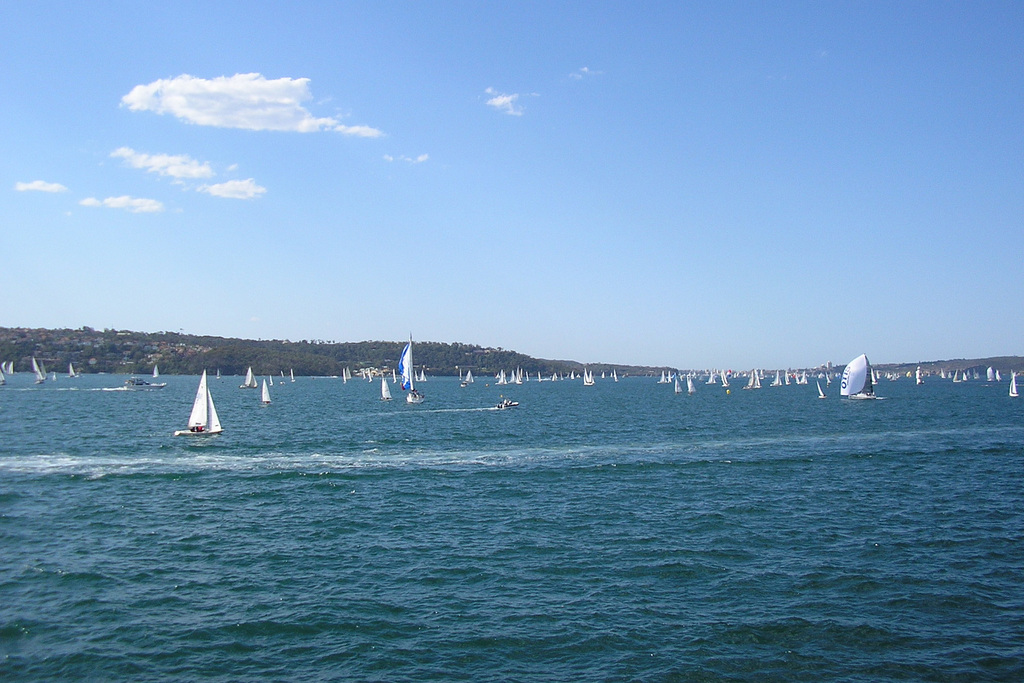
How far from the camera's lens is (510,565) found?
2752 centimetres

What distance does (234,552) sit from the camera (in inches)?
1166

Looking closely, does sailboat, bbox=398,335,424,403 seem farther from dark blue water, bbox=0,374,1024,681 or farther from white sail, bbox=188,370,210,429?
dark blue water, bbox=0,374,1024,681

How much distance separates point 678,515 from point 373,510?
15.3 metres

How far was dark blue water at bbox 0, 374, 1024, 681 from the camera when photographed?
19.6m

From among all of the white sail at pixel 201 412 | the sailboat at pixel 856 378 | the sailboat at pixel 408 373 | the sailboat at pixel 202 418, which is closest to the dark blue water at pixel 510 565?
the sailboat at pixel 202 418

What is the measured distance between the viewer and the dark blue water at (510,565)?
64.4ft

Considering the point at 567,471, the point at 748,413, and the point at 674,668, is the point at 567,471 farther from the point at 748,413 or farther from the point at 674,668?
the point at 748,413

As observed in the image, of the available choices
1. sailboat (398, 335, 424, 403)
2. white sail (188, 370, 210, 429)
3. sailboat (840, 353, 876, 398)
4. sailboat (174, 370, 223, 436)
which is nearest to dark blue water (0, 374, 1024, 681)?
sailboat (174, 370, 223, 436)

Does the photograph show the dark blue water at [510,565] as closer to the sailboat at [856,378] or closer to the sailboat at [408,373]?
the sailboat at [408,373]

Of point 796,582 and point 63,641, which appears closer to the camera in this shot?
point 63,641

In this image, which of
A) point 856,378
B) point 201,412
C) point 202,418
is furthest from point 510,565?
point 856,378

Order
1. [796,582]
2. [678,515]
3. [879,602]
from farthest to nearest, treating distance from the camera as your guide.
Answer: [678,515], [796,582], [879,602]

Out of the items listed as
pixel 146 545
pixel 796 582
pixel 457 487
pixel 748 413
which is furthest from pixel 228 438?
pixel 748 413

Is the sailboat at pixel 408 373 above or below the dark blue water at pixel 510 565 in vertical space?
above
